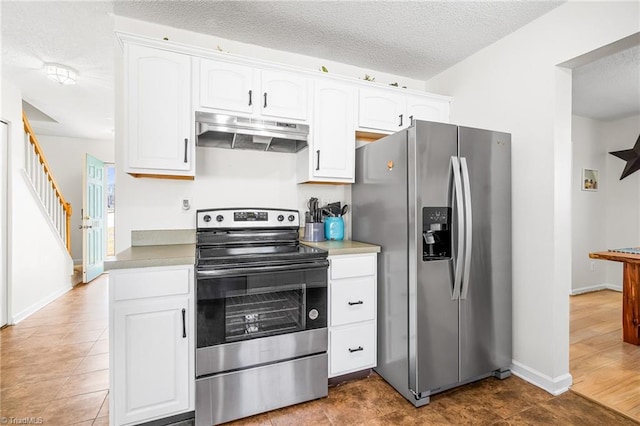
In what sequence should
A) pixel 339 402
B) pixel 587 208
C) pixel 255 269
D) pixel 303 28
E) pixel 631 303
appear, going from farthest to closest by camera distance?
pixel 587 208 < pixel 631 303 < pixel 303 28 < pixel 339 402 < pixel 255 269

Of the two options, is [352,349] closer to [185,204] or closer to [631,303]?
[185,204]

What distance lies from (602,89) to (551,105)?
2.09m

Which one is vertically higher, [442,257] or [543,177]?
[543,177]

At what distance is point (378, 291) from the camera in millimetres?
2322

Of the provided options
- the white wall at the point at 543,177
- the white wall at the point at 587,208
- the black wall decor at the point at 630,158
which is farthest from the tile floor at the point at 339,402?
the black wall decor at the point at 630,158

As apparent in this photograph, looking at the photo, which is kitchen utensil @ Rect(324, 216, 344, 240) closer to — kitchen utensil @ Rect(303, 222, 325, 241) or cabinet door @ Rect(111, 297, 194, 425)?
kitchen utensil @ Rect(303, 222, 325, 241)

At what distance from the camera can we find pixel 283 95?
7.61 feet

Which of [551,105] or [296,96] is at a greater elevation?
[296,96]

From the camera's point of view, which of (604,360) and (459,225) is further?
(604,360)

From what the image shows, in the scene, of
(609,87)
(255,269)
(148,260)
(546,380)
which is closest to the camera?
(148,260)

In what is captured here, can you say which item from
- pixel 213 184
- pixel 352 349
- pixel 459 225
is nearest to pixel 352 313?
pixel 352 349

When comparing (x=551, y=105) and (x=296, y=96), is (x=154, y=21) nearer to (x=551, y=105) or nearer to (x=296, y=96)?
(x=296, y=96)

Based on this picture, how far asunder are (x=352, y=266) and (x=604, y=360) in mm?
2272

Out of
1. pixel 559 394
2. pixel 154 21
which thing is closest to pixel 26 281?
pixel 154 21
